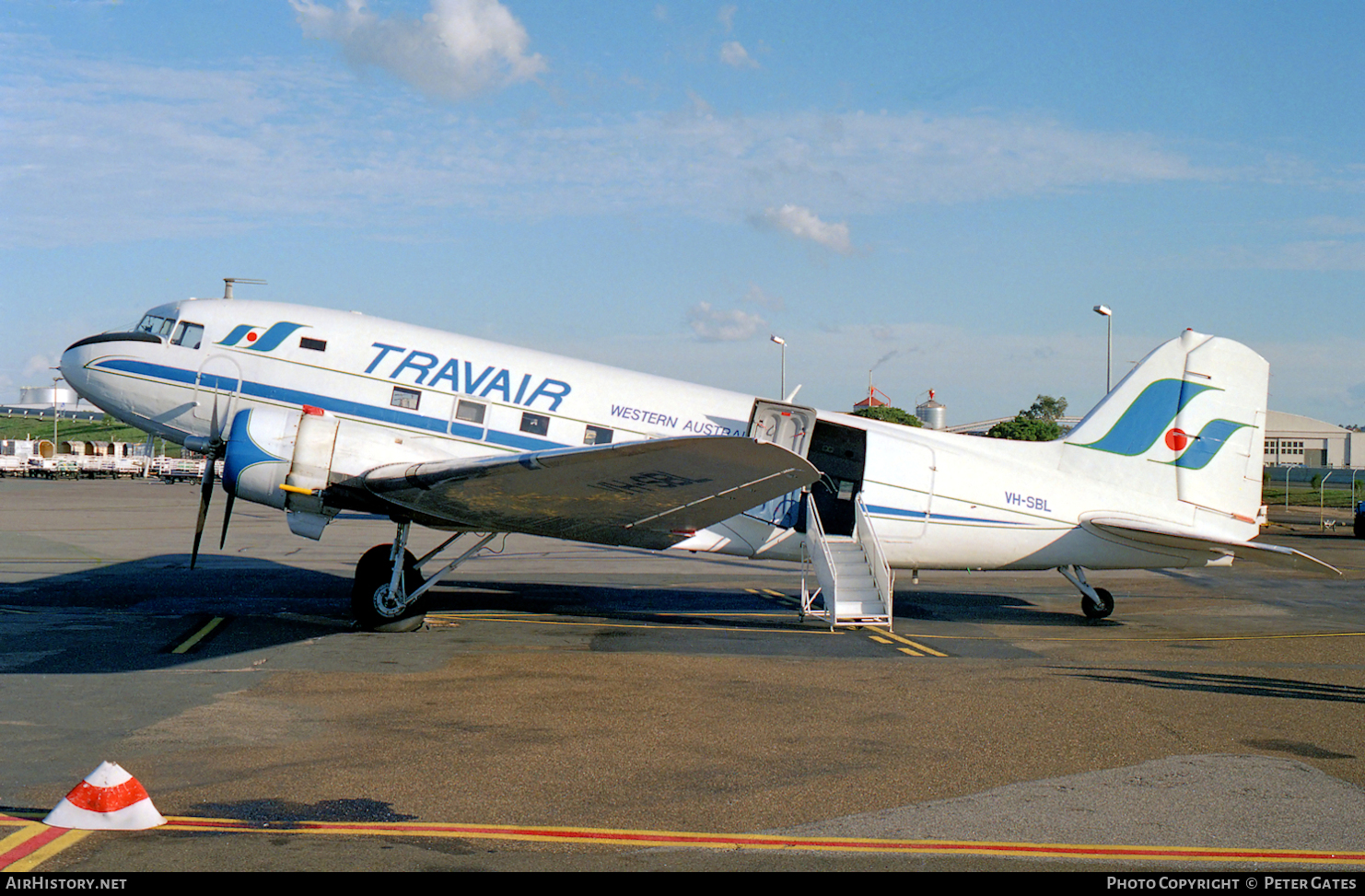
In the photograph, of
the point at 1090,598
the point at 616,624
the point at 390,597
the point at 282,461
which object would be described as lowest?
the point at 616,624

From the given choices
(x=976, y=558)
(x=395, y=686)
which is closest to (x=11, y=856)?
(x=395, y=686)

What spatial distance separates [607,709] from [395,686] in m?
2.48

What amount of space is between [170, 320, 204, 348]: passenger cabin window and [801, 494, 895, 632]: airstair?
966cm

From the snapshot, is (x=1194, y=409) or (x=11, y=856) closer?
(x=11, y=856)

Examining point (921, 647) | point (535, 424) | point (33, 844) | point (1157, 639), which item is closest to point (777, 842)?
point (33, 844)

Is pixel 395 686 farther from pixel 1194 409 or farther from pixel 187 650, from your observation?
pixel 1194 409

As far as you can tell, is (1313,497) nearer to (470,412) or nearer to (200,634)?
(470,412)

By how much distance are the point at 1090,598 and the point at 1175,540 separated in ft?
5.87

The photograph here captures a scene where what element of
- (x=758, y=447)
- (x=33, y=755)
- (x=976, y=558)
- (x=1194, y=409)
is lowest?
(x=33, y=755)

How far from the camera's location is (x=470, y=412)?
14656 mm

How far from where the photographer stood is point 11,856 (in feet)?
18.5

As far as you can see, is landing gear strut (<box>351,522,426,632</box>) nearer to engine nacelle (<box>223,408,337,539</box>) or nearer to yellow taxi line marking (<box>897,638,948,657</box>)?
engine nacelle (<box>223,408,337,539</box>)

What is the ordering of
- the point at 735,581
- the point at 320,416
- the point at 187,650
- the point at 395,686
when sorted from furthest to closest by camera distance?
the point at 735,581
the point at 320,416
the point at 187,650
the point at 395,686

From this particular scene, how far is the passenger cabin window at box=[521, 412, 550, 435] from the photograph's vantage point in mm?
14727
